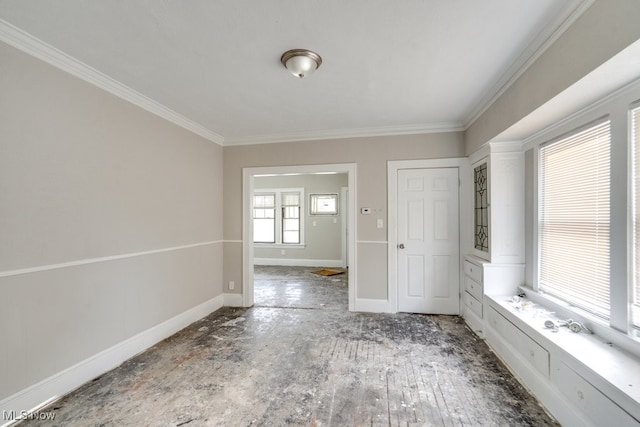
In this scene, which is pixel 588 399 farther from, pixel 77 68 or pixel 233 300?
pixel 77 68

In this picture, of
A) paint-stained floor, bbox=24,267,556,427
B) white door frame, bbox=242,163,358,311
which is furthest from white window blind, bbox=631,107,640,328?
white door frame, bbox=242,163,358,311

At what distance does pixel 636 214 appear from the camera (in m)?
1.59

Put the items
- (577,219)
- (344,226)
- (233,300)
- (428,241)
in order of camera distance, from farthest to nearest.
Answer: (344,226), (233,300), (428,241), (577,219)

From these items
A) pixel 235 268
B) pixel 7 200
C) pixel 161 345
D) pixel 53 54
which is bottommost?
pixel 161 345

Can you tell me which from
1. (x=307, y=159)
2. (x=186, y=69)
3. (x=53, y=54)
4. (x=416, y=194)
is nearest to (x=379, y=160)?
(x=416, y=194)

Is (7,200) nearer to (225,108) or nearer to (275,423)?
(225,108)

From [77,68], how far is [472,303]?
176 inches

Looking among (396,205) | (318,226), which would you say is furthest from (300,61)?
(318,226)

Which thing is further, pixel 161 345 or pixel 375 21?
pixel 161 345

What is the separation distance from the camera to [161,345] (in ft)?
9.07

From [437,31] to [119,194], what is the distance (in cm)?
288

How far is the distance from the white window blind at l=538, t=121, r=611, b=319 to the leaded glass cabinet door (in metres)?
0.52

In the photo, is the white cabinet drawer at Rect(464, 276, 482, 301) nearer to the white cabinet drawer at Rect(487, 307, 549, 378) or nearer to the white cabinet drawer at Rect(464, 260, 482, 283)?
the white cabinet drawer at Rect(464, 260, 482, 283)

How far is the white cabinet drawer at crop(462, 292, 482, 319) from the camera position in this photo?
116 inches
